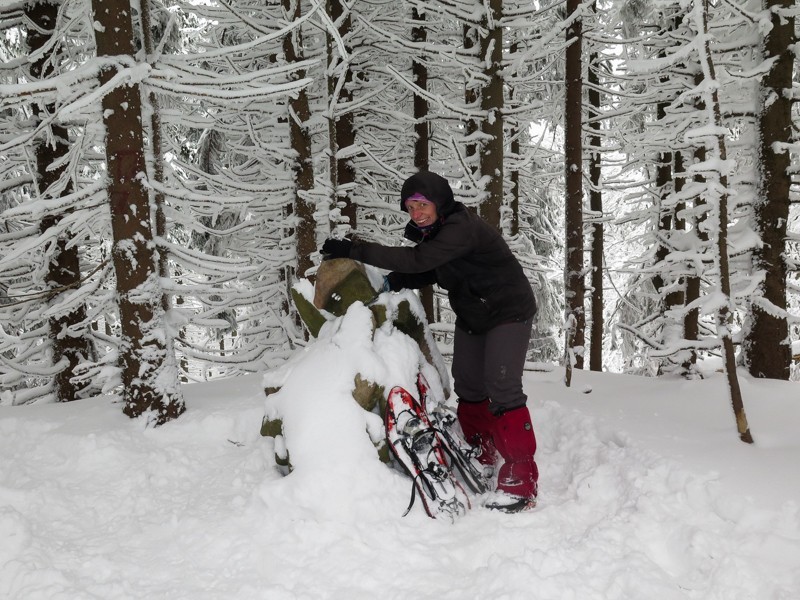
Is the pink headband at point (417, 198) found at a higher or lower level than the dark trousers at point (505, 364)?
higher

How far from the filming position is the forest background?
467cm

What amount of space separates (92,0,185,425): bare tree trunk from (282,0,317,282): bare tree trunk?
351cm

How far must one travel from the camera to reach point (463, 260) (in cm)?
406

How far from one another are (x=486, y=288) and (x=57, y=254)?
6810mm

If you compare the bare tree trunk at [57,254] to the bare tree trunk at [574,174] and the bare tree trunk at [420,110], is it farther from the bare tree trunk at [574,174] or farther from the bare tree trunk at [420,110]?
the bare tree trunk at [574,174]

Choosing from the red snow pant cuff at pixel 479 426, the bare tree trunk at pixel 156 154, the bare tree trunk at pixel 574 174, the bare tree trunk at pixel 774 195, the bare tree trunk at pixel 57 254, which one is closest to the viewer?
the red snow pant cuff at pixel 479 426

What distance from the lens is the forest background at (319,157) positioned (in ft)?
15.3

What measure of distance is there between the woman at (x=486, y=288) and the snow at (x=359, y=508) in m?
0.42

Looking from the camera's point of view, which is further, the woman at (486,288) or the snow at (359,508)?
the woman at (486,288)

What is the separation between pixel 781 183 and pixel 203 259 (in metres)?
6.24

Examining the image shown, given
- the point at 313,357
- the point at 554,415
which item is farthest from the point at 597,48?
the point at 313,357

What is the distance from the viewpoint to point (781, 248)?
18.6ft

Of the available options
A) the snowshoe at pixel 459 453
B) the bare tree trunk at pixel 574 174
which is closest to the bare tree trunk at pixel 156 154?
the snowshoe at pixel 459 453

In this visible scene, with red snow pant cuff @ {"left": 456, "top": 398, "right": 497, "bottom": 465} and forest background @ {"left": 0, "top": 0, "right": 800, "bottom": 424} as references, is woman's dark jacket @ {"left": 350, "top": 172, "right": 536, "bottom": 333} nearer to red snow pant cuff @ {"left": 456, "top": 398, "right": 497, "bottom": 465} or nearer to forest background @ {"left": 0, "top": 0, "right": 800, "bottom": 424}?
red snow pant cuff @ {"left": 456, "top": 398, "right": 497, "bottom": 465}
